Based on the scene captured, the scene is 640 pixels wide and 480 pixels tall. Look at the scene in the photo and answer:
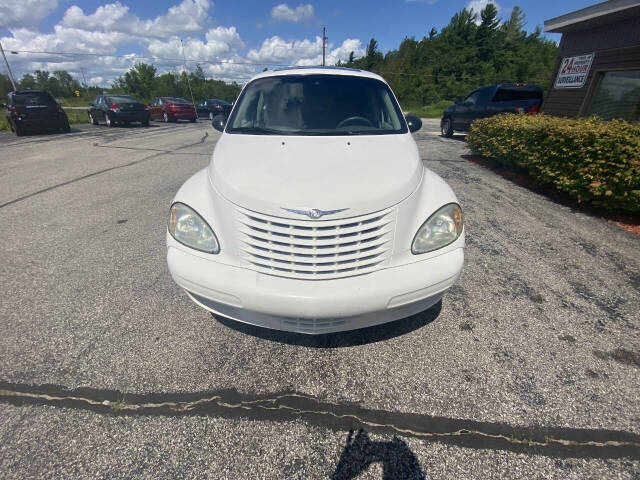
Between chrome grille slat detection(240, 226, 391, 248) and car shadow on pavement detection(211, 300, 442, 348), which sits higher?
chrome grille slat detection(240, 226, 391, 248)

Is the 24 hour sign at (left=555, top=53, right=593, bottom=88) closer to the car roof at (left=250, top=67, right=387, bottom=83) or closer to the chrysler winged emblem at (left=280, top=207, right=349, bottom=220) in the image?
the car roof at (left=250, top=67, right=387, bottom=83)

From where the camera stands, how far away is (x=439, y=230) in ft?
6.52

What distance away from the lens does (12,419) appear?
1.68 m

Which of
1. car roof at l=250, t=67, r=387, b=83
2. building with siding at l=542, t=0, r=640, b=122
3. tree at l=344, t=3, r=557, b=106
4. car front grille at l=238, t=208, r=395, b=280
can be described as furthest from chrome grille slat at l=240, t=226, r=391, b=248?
tree at l=344, t=3, r=557, b=106

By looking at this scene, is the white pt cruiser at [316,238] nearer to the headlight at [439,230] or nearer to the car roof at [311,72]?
the headlight at [439,230]

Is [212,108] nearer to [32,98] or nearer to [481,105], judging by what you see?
[32,98]

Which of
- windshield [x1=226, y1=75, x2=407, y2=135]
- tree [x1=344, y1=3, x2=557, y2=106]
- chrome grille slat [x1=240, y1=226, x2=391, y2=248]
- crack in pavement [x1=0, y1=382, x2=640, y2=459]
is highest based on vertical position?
tree [x1=344, y1=3, x2=557, y2=106]

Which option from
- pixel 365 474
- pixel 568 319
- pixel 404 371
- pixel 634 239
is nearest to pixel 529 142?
pixel 634 239

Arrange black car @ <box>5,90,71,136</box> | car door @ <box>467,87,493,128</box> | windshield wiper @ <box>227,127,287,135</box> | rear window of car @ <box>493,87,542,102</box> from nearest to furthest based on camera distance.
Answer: windshield wiper @ <box>227,127,287,135</box> < rear window of car @ <box>493,87,542,102</box> < car door @ <box>467,87,493,128</box> < black car @ <box>5,90,71,136</box>

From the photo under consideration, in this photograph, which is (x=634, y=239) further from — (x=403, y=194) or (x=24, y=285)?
(x=24, y=285)

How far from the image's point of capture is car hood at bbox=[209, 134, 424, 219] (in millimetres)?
1771

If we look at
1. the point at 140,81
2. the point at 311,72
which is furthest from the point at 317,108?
the point at 140,81

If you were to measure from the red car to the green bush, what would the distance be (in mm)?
20141

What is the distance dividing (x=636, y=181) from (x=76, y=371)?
6.26 meters
